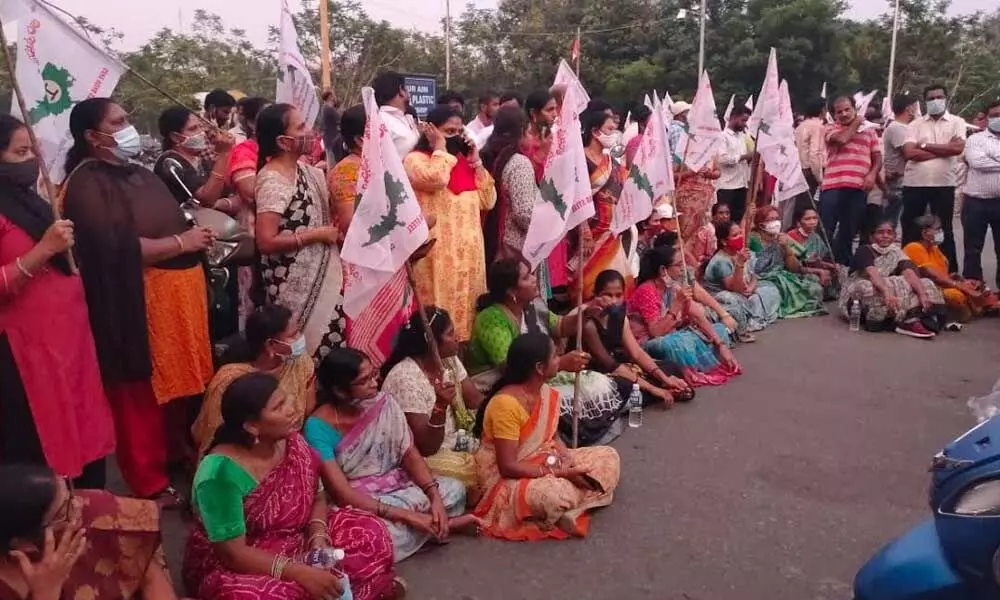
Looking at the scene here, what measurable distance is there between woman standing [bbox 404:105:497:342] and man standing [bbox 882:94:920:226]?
5468 mm

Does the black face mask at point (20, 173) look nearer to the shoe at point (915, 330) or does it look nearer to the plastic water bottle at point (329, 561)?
the plastic water bottle at point (329, 561)

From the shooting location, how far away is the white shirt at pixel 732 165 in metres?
9.41

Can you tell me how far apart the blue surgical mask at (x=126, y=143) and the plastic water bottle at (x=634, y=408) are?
3006mm

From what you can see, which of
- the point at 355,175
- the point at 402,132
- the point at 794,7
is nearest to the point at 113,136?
the point at 355,175

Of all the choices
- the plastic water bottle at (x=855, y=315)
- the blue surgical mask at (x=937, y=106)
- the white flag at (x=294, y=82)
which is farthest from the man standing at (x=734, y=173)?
the white flag at (x=294, y=82)

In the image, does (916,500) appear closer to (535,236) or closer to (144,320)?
(535,236)

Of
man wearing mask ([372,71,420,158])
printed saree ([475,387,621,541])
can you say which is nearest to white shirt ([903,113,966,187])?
man wearing mask ([372,71,420,158])

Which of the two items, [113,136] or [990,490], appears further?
[113,136]

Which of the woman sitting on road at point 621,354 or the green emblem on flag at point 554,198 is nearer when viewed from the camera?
the green emblem on flag at point 554,198

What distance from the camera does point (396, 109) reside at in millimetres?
4801

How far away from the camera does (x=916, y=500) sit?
408 cm

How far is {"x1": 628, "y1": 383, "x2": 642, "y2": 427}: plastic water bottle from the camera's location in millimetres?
5176

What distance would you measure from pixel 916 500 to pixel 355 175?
10.0 feet

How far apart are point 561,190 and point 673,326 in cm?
190
